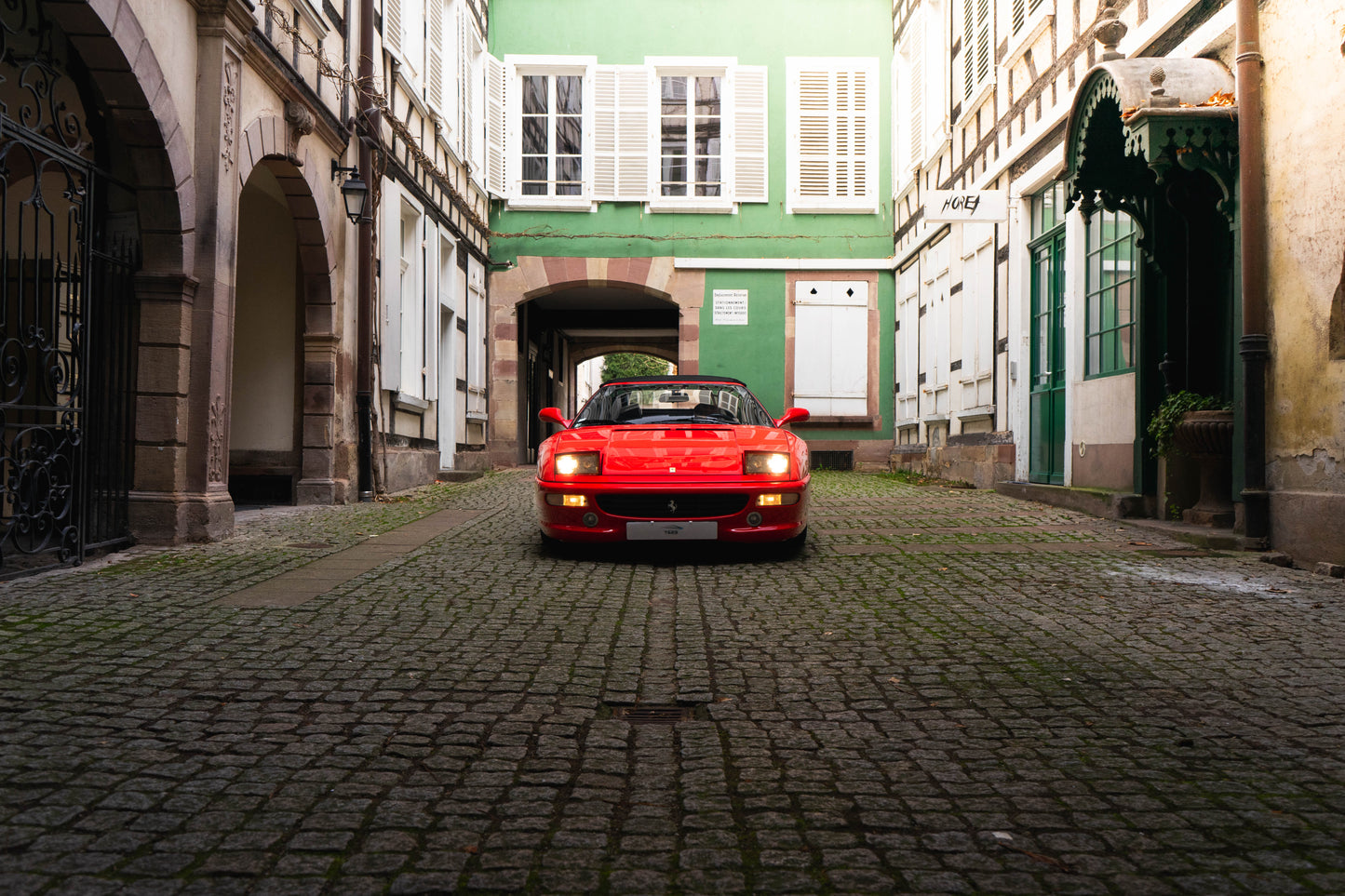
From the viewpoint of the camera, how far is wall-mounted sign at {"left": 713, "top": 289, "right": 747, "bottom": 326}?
19.9 m

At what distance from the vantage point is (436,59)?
49.3ft

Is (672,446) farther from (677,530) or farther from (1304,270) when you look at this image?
(1304,270)

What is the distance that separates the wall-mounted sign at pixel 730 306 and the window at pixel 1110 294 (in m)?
9.75

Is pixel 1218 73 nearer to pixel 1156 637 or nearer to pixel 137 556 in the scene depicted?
pixel 1156 637

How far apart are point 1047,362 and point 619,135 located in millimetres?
10606

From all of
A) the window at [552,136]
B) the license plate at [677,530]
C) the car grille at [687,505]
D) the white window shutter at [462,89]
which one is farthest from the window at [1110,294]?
the window at [552,136]

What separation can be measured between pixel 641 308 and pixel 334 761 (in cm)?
2344

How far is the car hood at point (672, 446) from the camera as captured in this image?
680 centimetres

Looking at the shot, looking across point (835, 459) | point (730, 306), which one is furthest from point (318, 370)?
point (835, 459)

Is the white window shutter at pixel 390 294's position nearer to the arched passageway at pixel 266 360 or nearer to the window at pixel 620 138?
the arched passageway at pixel 266 360

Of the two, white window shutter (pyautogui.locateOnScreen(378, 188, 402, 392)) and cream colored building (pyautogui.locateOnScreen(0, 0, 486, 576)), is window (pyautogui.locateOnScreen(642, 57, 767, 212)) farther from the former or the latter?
white window shutter (pyautogui.locateOnScreen(378, 188, 402, 392))

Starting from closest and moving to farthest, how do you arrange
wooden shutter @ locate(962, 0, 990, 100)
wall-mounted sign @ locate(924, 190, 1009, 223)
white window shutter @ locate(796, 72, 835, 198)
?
wall-mounted sign @ locate(924, 190, 1009, 223), wooden shutter @ locate(962, 0, 990, 100), white window shutter @ locate(796, 72, 835, 198)

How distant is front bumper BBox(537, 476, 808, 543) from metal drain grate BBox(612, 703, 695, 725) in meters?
3.25

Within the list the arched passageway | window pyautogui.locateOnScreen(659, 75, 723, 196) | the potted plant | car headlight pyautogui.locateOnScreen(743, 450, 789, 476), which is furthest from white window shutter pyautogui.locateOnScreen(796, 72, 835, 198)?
car headlight pyautogui.locateOnScreen(743, 450, 789, 476)
